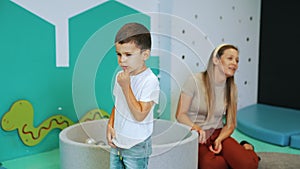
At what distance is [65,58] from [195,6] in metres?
1.07

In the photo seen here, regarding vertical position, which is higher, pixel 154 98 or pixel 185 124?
pixel 154 98

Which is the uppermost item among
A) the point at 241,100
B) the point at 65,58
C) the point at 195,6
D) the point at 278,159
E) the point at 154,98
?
the point at 195,6

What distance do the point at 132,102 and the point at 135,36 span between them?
16 centimetres

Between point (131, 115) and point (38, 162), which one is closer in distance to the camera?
point (131, 115)

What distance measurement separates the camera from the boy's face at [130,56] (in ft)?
2.76

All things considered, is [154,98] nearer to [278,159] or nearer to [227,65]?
[227,65]

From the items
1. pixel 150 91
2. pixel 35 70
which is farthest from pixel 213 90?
pixel 35 70

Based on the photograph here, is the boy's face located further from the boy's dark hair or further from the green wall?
the green wall

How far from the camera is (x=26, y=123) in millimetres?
1713

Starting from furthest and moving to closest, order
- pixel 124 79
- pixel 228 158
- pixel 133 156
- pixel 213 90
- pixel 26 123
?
1. pixel 26 123
2. pixel 228 158
3. pixel 213 90
4. pixel 133 156
5. pixel 124 79

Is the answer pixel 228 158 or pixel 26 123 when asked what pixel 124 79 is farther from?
pixel 26 123

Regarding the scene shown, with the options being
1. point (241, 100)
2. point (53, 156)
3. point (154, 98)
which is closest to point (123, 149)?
point (154, 98)

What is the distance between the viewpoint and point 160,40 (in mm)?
1024

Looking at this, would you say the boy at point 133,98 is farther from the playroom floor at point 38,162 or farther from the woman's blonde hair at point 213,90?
the playroom floor at point 38,162
